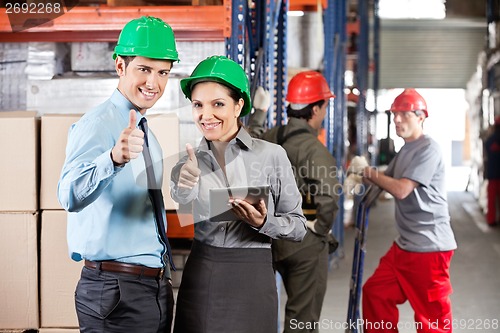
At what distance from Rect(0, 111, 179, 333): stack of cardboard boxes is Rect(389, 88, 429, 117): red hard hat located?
2.19 meters

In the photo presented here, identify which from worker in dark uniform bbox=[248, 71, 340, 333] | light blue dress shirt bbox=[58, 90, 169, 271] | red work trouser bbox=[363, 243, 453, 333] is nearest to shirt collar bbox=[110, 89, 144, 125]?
light blue dress shirt bbox=[58, 90, 169, 271]

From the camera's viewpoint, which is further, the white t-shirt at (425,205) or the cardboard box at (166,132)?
the white t-shirt at (425,205)

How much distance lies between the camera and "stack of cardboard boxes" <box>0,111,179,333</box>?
12.5 ft

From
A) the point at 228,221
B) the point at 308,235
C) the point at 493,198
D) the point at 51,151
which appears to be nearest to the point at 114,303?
the point at 228,221

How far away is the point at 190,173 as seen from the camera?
2793mm

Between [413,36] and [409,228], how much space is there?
25.4m

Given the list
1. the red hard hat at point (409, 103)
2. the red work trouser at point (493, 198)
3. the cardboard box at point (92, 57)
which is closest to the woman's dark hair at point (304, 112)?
the red hard hat at point (409, 103)

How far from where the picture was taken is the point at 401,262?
17.2 ft

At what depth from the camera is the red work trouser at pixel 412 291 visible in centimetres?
508

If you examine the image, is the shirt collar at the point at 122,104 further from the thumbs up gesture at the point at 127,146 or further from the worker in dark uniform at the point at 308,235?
the worker in dark uniform at the point at 308,235

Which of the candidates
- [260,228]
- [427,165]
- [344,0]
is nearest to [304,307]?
[427,165]

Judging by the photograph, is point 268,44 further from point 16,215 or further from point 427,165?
point 16,215

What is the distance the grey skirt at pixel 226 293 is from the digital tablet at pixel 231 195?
21 centimetres

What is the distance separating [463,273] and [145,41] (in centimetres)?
762
